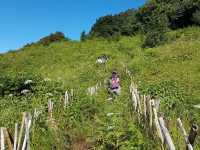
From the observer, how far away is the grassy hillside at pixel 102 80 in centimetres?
1257

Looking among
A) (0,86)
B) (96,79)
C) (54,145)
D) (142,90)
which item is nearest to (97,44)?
Result: (96,79)

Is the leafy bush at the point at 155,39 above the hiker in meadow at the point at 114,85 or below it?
above

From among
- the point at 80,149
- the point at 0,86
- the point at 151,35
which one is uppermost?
the point at 151,35

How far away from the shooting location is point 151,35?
42.0 metres

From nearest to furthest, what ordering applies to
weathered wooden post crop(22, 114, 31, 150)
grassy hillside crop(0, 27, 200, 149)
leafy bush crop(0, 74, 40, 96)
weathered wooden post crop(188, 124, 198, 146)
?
weathered wooden post crop(188, 124, 198, 146) → weathered wooden post crop(22, 114, 31, 150) → grassy hillside crop(0, 27, 200, 149) → leafy bush crop(0, 74, 40, 96)

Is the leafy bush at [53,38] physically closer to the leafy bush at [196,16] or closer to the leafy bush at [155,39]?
the leafy bush at [155,39]

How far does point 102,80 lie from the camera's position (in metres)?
30.9

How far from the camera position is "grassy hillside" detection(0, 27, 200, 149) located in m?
12.6

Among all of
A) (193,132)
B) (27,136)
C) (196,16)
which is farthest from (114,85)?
(196,16)

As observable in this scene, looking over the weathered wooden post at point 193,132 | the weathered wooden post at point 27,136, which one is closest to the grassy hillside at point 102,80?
the weathered wooden post at point 27,136

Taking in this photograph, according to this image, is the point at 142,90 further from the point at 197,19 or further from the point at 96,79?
the point at 197,19

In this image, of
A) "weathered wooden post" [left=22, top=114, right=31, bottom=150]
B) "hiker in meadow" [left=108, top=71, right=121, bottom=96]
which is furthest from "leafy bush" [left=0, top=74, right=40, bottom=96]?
"weathered wooden post" [left=22, top=114, right=31, bottom=150]

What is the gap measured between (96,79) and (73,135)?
18.7 m

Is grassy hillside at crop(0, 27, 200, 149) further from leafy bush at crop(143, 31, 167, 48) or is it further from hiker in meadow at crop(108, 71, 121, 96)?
leafy bush at crop(143, 31, 167, 48)
